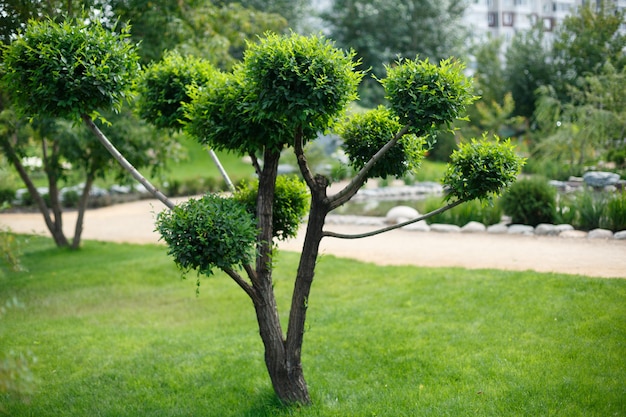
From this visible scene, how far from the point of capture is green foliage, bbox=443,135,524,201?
4.00m

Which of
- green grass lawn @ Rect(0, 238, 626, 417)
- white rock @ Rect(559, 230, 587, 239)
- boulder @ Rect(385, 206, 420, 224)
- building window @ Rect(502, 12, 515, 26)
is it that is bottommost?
green grass lawn @ Rect(0, 238, 626, 417)

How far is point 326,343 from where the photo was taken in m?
5.71

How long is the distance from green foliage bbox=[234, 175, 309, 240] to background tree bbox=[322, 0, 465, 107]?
22.3 m

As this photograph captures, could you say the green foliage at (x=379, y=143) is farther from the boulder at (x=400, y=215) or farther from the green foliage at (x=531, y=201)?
the boulder at (x=400, y=215)

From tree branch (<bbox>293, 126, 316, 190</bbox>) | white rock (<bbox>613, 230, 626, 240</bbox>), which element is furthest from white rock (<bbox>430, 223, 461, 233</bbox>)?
tree branch (<bbox>293, 126, 316, 190</bbox>)

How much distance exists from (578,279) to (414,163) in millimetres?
3094

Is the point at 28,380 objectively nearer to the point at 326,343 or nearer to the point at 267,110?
the point at 267,110

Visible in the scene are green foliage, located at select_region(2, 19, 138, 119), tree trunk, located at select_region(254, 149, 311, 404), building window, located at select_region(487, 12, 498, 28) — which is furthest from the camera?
building window, located at select_region(487, 12, 498, 28)

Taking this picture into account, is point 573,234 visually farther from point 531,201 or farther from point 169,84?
point 169,84

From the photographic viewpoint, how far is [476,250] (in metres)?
9.07

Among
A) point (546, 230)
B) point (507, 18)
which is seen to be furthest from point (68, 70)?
point (507, 18)

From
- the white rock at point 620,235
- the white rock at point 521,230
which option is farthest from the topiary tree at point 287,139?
the white rock at point 521,230

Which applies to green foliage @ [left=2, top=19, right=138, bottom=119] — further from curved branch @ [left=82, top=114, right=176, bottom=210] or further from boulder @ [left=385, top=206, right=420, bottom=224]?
boulder @ [left=385, top=206, right=420, bottom=224]

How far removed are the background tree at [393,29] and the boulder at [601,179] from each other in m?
15.2
